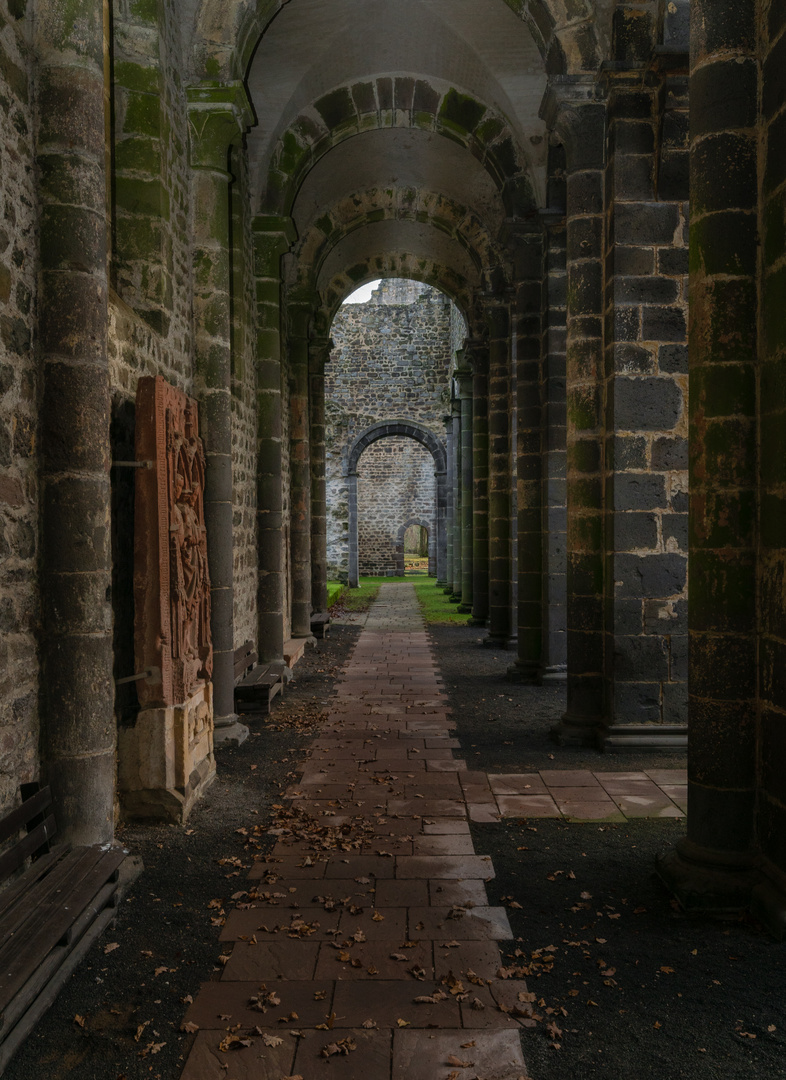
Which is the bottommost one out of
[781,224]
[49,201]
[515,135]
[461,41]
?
[781,224]

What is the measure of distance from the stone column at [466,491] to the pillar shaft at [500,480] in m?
4.86

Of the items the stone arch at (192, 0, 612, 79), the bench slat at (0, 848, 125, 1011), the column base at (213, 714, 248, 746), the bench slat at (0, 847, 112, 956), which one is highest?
the stone arch at (192, 0, 612, 79)

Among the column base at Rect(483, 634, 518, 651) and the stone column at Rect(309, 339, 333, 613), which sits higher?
the stone column at Rect(309, 339, 333, 613)

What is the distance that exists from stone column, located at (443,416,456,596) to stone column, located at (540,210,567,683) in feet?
42.2

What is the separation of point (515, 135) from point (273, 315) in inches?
124

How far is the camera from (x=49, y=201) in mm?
3727

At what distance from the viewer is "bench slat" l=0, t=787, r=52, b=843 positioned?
3.08 metres

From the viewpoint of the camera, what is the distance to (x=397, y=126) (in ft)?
33.7

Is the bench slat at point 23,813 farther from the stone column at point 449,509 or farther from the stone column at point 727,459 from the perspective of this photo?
the stone column at point 449,509

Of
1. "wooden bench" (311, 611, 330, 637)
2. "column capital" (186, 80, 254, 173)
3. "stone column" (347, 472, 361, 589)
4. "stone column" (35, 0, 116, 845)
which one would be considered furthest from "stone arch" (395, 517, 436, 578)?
"stone column" (35, 0, 116, 845)

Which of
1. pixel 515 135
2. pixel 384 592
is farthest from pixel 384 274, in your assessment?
pixel 384 592

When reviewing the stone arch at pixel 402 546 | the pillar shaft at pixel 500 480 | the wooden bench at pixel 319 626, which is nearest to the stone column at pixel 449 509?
the stone arch at pixel 402 546

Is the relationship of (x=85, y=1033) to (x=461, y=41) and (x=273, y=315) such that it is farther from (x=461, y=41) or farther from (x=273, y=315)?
(x=461, y=41)

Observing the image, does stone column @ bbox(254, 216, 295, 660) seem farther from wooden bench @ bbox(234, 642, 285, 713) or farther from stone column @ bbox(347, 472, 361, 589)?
stone column @ bbox(347, 472, 361, 589)
